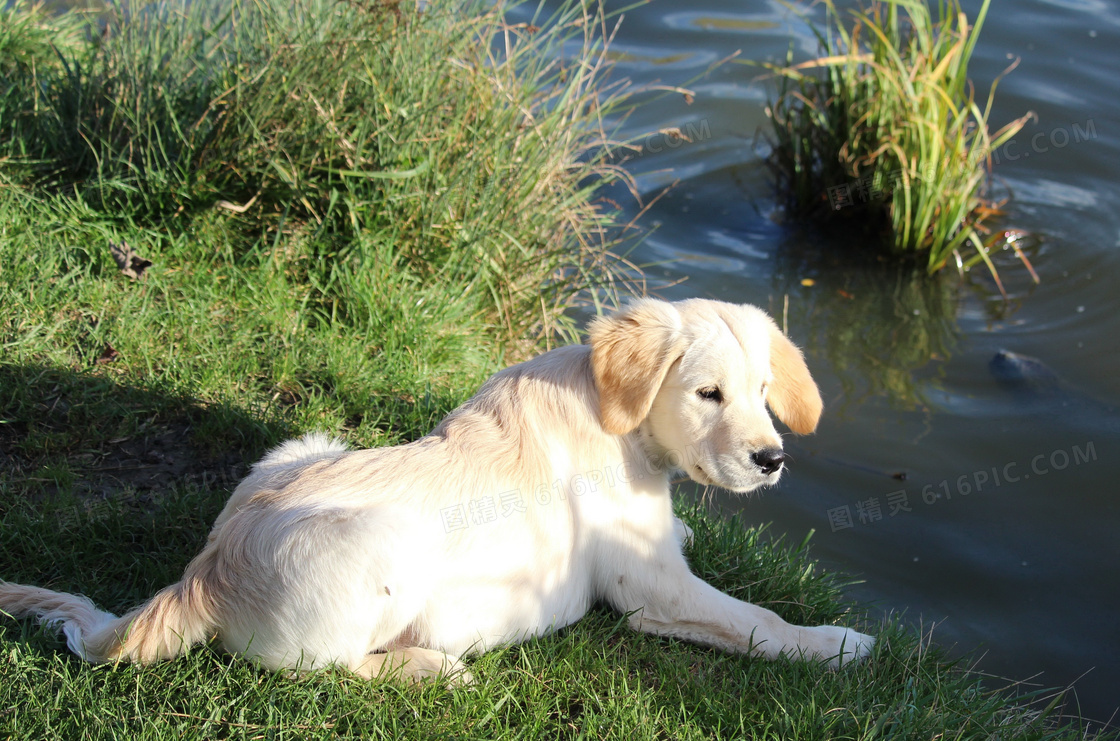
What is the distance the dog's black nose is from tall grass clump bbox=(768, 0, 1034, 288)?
4757mm

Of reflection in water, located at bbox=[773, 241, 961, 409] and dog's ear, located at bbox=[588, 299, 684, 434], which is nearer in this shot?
dog's ear, located at bbox=[588, 299, 684, 434]

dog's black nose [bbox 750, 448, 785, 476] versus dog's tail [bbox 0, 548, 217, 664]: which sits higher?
dog's black nose [bbox 750, 448, 785, 476]

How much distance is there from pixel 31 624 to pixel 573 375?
1973mm

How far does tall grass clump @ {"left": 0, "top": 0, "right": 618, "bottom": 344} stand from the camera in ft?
16.2

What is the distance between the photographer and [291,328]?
4.73m

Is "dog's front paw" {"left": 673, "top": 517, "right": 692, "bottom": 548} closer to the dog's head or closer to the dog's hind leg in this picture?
the dog's head

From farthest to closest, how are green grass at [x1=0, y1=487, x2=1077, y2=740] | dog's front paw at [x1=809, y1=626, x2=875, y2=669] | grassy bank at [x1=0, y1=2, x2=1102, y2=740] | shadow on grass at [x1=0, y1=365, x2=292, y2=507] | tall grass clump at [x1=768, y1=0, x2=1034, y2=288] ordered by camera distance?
tall grass clump at [x1=768, y1=0, x2=1034, y2=288] → shadow on grass at [x1=0, y1=365, x2=292, y2=507] → dog's front paw at [x1=809, y1=626, x2=875, y2=669] → grassy bank at [x1=0, y1=2, x2=1102, y2=740] → green grass at [x1=0, y1=487, x2=1077, y2=740]

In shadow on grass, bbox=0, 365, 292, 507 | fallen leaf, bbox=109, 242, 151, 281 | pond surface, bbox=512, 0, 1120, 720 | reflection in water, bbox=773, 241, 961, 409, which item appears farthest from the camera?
reflection in water, bbox=773, 241, 961, 409

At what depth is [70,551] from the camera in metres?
3.40

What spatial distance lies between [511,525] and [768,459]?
0.87 m

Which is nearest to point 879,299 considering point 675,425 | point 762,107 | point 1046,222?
point 1046,222

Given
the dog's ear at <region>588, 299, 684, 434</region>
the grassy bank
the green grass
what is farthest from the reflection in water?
the dog's ear at <region>588, 299, 684, 434</region>

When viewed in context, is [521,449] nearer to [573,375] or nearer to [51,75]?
[573,375]

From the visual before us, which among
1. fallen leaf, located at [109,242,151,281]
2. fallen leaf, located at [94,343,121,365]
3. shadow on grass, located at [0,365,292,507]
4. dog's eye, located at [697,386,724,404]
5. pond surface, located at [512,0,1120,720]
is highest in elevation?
dog's eye, located at [697,386,724,404]
